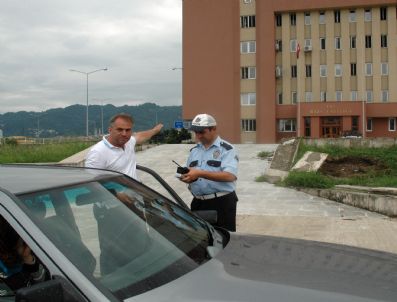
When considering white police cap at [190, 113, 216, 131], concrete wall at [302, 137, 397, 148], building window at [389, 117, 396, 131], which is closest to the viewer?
white police cap at [190, 113, 216, 131]

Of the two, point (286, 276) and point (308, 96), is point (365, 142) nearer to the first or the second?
point (286, 276)

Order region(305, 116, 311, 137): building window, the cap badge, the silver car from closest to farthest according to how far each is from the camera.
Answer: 1. the silver car
2. the cap badge
3. region(305, 116, 311, 137): building window

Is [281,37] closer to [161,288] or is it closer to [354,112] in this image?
[354,112]

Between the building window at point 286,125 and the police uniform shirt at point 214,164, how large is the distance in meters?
42.5

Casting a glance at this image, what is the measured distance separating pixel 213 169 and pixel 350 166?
1072 cm

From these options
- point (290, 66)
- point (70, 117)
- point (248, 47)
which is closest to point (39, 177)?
point (248, 47)

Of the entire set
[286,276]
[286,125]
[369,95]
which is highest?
[369,95]

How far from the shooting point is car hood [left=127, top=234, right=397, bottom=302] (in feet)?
6.66

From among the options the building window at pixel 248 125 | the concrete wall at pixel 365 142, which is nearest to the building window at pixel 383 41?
the building window at pixel 248 125

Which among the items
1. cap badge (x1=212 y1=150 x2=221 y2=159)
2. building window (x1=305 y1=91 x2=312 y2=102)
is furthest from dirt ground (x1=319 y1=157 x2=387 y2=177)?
building window (x1=305 y1=91 x2=312 y2=102)

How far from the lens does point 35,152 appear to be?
19141 mm

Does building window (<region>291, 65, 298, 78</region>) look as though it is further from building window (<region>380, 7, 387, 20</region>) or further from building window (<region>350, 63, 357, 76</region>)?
building window (<region>380, 7, 387, 20</region>)

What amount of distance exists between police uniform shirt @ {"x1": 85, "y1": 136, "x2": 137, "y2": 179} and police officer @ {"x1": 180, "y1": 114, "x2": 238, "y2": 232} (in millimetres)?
605

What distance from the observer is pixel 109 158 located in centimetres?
421
